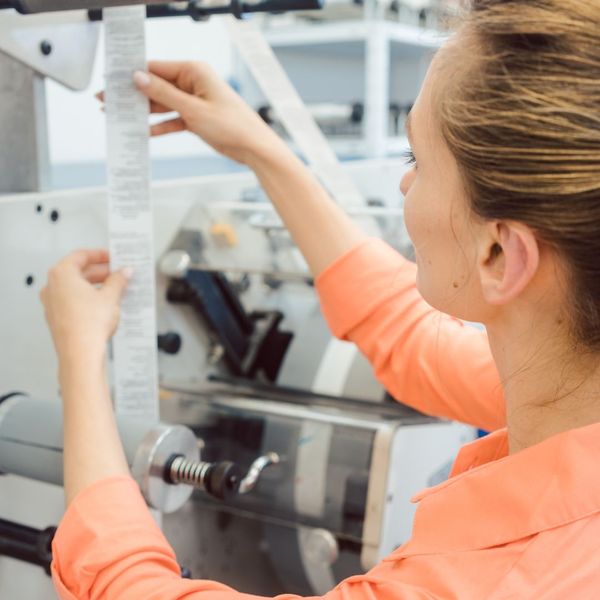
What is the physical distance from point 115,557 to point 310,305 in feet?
2.43

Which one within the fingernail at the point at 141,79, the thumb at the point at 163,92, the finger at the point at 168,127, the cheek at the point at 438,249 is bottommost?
the cheek at the point at 438,249

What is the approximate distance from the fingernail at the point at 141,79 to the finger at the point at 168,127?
0.40ft

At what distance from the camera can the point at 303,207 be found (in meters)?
0.97

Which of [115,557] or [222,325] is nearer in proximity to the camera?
[115,557]

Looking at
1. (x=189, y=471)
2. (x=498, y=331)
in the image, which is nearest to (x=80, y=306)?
(x=189, y=471)

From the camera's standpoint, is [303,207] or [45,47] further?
[303,207]

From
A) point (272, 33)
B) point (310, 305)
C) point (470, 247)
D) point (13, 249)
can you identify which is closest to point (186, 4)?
point (13, 249)

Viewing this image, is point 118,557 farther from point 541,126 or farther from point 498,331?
point 541,126

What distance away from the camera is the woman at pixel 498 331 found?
1.72 ft

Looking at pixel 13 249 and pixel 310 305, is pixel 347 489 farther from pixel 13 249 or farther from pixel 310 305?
pixel 13 249

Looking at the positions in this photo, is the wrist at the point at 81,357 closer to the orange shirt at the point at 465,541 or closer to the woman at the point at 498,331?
the woman at the point at 498,331

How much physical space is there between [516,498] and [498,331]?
0.14 m

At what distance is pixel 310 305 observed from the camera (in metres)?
1.34

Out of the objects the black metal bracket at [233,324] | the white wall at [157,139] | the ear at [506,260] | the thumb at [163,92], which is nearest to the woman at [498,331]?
the ear at [506,260]
